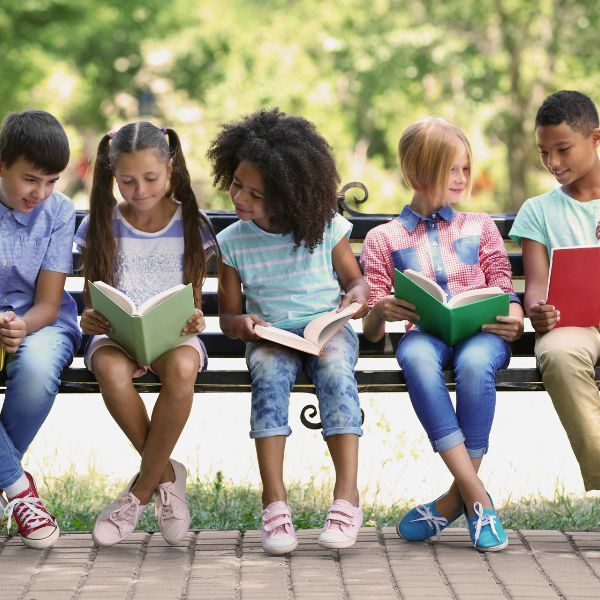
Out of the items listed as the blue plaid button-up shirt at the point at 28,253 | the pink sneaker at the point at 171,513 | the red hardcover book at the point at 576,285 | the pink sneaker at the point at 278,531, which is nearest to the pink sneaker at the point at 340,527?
the pink sneaker at the point at 278,531

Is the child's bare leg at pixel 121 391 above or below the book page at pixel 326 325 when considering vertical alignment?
below

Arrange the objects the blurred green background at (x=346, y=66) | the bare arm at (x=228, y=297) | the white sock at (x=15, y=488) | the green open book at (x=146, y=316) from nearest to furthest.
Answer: the green open book at (x=146, y=316) < the white sock at (x=15, y=488) < the bare arm at (x=228, y=297) < the blurred green background at (x=346, y=66)

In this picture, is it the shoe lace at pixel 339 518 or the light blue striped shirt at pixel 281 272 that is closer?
the shoe lace at pixel 339 518

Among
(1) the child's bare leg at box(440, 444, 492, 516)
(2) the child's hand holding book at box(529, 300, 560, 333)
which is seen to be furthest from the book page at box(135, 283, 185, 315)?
(2) the child's hand holding book at box(529, 300, 560, 333)

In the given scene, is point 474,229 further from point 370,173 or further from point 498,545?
point 370,173

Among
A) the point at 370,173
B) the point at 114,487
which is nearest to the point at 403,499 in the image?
the point at 114,487

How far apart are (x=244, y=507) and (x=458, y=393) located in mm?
1009

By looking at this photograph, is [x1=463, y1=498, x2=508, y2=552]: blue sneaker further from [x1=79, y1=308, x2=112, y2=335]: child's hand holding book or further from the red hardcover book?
[x1=79, y1=308, x2=112, y2=335]: child's hand holding book

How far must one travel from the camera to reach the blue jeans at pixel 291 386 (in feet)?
13.6

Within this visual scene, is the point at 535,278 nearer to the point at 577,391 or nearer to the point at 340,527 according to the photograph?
the point at 577,391

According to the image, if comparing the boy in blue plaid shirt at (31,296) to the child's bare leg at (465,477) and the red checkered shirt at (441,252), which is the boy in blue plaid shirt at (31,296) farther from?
the child's bare leg at (465,477)

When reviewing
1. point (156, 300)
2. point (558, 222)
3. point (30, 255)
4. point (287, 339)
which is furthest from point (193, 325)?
point (558, 222)

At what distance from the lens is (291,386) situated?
13.9 ft

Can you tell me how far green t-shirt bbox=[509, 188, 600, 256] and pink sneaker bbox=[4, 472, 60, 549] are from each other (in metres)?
1.90
